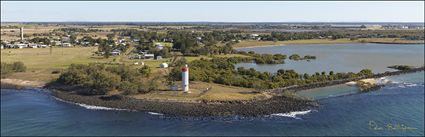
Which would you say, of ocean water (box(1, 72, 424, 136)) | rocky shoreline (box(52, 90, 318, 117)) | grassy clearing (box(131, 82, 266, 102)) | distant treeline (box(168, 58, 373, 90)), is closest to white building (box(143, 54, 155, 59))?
distant treeline (box(168, 58, 373, 90))

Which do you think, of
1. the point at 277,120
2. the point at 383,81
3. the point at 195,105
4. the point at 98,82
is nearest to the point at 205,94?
the point at 195,105

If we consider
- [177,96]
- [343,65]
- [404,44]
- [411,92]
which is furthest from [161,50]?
[404,44]

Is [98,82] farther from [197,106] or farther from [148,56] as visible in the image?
[148,56]

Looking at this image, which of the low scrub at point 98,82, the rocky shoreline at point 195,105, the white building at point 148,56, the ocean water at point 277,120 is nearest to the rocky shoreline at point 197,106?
the rocky shoreline at point 195,105

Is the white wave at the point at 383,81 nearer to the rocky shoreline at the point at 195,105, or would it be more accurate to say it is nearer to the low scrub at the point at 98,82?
the rocky shoreline at the point at 195,105

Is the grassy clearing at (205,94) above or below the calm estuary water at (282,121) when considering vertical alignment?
above

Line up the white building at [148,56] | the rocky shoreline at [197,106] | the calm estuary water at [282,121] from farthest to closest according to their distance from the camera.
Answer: the white building at [148,56] → the rocky shoreline at [197,106] → the calm estuary water at [282,121]

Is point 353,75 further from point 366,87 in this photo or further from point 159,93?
point 159,93

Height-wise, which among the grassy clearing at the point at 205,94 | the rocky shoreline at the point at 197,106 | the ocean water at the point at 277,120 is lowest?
the ocean water at the point at 277,120
